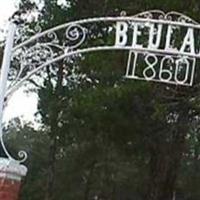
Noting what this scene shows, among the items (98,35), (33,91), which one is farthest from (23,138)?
(98,35)

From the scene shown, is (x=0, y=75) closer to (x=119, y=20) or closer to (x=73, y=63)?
(x=119, y=20)

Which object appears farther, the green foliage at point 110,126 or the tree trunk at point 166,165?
the tree trunk at point 166,165

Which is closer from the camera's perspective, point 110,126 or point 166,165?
point 110,126

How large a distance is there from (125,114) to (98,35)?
250 cm

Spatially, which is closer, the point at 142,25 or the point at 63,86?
the point at 142,25

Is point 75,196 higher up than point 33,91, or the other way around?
point 33,91

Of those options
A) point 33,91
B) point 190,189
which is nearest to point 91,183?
point 190,189

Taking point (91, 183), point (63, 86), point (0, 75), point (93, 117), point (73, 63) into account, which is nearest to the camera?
point (0, 75)

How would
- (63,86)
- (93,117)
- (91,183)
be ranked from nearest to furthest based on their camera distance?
(93,117)
(63,86)
(91,183)

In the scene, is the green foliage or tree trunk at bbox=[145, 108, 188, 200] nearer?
the green foliage

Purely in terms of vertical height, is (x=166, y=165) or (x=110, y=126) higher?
(x=110, y=126)

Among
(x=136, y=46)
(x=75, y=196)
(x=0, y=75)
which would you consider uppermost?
(x=136, y=46)

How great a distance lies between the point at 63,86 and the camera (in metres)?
27.7

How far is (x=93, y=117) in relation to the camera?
2153cm
